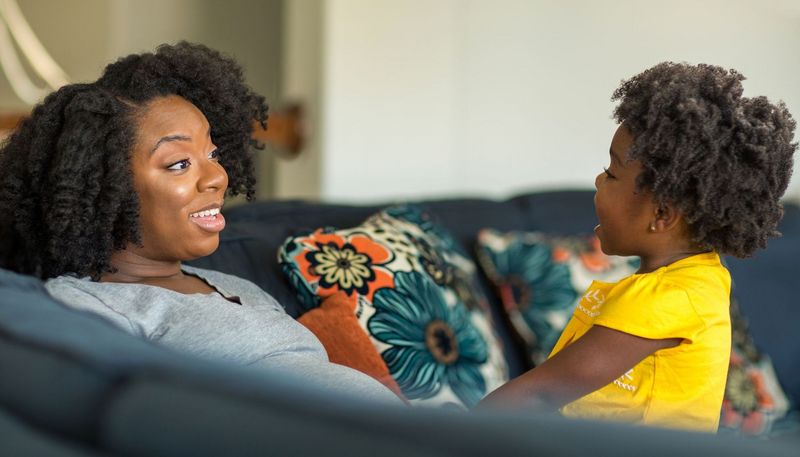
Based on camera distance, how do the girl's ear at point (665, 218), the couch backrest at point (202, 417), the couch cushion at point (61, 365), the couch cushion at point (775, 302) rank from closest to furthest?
the couch backrest at point (202, 417) < the couch cushion at point (61, 365) < the girl's ear at point (665, 218) < the couch cushion at point (775, 302)

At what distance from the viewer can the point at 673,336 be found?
1.39 m

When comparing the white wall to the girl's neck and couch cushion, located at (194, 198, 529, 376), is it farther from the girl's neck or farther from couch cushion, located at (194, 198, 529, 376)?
the girl's neck

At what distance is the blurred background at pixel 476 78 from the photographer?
11.5 feet

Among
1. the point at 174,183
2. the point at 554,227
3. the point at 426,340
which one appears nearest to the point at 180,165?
the point at 174,183

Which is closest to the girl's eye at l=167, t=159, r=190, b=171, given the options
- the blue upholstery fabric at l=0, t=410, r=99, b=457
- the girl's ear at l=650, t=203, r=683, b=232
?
the girl's ear at l=650, t=203, r=683, b=232

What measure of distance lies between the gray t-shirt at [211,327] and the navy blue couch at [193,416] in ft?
1.02

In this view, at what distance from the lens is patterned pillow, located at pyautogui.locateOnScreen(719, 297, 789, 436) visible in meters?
2.42

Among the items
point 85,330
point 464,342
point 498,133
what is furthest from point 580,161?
point 85,330

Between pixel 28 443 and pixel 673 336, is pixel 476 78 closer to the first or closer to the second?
pixel 673 336

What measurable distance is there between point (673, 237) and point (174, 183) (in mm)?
684

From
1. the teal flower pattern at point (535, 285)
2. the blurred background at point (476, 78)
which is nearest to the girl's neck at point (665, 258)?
the teal flower pattern at point (535, 285)

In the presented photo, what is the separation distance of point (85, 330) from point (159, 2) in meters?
4.44

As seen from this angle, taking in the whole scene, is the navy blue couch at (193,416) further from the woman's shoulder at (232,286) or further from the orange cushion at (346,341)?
the orange cushion at (346,341)

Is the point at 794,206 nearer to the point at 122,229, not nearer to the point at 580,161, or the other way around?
the point at 580,161
